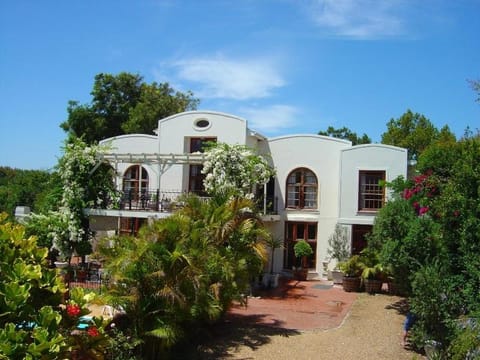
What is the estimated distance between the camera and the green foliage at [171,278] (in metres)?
10.1

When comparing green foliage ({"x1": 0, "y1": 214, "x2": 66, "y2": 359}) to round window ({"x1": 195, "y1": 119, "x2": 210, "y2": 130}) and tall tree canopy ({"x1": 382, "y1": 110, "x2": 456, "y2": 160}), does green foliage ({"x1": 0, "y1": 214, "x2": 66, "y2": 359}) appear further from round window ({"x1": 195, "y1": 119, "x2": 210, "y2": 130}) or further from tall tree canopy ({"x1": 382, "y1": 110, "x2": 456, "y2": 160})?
tall tree canopy ({"x1": 382, "y1": 110, "x2": 456, "y2": 160})

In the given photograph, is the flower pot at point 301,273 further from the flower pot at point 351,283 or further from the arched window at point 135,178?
the arched window at point 135,178

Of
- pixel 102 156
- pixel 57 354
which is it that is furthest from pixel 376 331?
pixel 102 156

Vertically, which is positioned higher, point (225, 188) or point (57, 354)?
point (225, 188)

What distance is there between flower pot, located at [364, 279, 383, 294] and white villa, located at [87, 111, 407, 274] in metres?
2.43

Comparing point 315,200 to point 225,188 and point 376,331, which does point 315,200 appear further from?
point 376,331

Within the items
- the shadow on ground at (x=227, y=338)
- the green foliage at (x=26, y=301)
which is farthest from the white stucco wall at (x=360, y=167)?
the green foliage at (x=26, y=301)

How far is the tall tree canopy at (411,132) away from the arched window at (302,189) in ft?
54.1

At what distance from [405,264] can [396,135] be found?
25441 mm

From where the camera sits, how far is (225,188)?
54.5ft

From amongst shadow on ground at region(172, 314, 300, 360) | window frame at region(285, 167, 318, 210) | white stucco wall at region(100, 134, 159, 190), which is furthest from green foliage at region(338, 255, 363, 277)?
white stucco wall at region(100, 134, 159, 190)

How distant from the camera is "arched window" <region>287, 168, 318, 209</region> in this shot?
67.7 feet

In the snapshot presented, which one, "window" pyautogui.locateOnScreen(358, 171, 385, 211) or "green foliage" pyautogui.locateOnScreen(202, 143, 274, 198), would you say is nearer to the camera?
"green foliage" pyautogui.locateOnScreen(202, 143, 274, 198)

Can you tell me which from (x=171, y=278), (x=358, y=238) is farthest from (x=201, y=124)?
(x=171, y=278)
